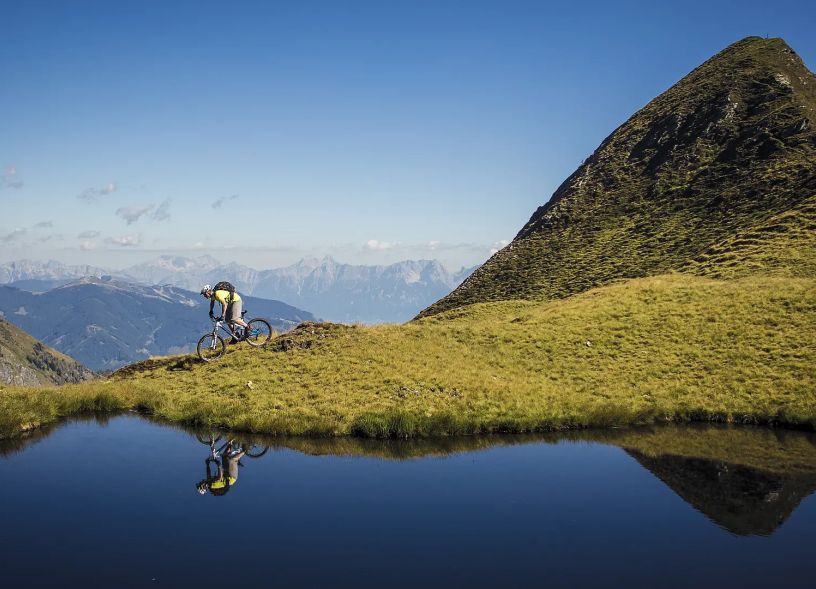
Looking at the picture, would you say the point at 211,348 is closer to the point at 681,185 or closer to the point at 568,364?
the point at 568,364

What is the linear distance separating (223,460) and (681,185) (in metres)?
92.1

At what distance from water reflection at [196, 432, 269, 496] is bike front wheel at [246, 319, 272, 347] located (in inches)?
468

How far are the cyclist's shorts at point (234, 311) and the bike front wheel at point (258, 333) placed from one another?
130 cm

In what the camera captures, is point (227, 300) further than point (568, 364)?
No

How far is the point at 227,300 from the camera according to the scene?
3544cm

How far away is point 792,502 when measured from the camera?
17281 millimetres

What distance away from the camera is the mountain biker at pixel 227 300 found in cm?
3491

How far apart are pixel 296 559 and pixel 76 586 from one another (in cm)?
482

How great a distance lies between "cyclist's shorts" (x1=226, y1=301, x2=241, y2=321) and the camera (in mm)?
36031

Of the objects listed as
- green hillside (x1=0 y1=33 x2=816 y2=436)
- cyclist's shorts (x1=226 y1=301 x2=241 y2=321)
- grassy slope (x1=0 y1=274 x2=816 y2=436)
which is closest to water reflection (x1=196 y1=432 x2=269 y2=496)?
grassy slope (x1=0 y1=274 x2=816 y2=436)

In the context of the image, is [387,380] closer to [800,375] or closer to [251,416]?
[251,416]

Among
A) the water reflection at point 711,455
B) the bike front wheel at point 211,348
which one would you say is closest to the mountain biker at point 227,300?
the bike front wheel at point 211,348

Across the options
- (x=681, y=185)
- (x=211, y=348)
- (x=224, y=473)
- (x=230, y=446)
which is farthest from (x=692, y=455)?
(x=681, y=185)

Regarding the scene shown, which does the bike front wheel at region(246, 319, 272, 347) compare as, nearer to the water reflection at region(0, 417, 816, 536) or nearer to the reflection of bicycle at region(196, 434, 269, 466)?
the water reflection at region(0, 417, 816, 536)
